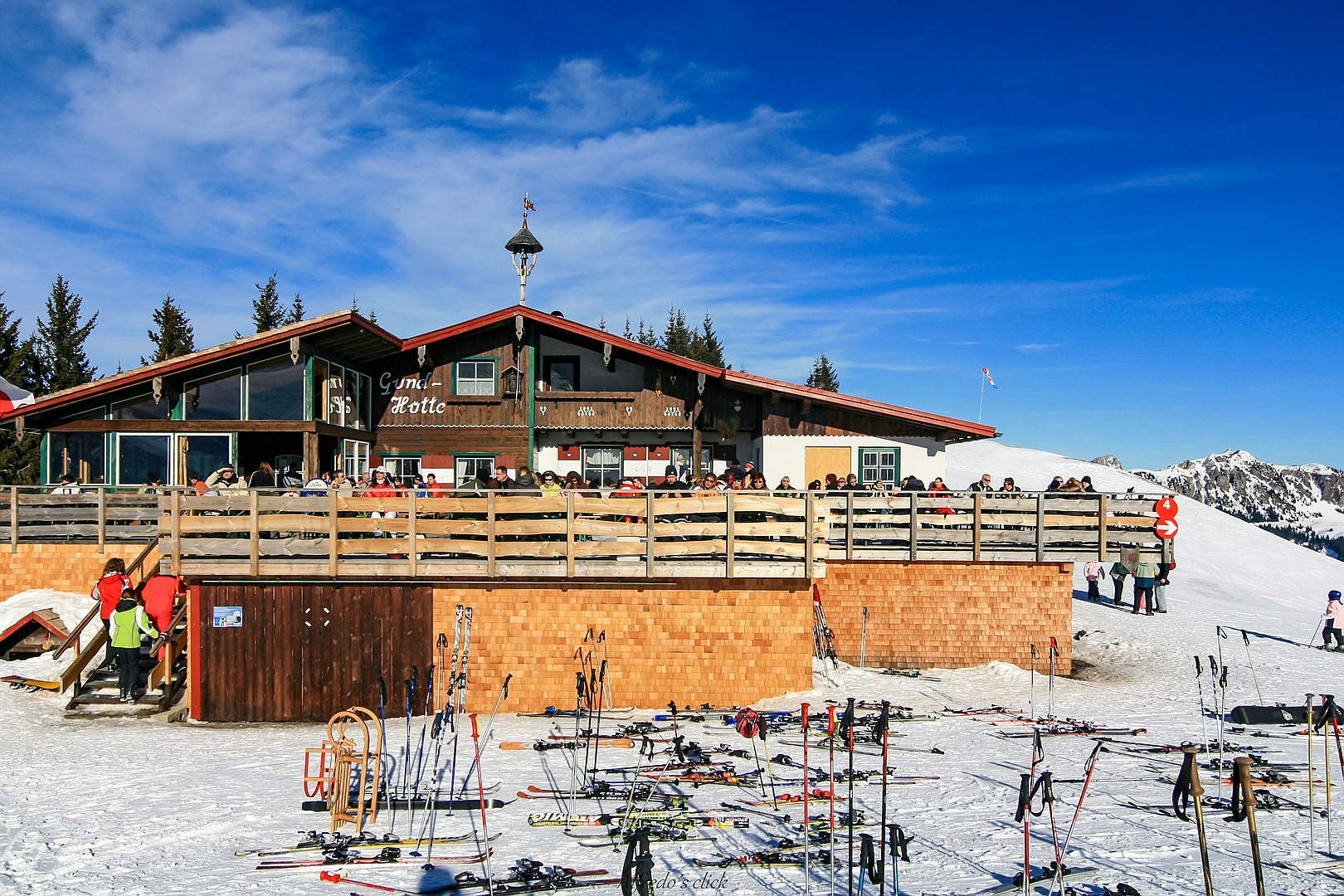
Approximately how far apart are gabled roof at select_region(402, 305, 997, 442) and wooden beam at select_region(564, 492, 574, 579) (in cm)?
806

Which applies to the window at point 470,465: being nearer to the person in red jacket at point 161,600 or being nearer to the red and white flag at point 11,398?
the red and white flag at point 11,398

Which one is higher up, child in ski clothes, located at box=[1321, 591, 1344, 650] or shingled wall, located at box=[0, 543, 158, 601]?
shingled wall, located at box=[0, 543, 158, 601]

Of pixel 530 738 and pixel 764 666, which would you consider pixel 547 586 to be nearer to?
pixel 530 738

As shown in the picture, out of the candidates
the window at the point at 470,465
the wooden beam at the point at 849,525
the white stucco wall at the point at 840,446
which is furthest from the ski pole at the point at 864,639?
the window at the point at 470,465

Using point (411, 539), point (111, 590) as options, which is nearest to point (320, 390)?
point (111, 590)

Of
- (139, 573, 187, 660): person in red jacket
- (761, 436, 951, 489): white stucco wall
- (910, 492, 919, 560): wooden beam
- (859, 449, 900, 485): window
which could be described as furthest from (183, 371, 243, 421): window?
(910, 492, 919, 560): wooden beam

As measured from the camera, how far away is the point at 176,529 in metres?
12.8

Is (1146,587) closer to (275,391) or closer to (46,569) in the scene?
(275,391)

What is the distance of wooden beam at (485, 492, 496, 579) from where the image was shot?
1283 centimetres

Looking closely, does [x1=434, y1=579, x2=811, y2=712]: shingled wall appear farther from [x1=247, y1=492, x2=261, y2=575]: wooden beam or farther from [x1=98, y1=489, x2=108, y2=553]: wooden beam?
[x1=98, y1=489, x2=108, y2=553]: wooden beam

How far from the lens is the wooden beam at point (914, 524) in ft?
50.7

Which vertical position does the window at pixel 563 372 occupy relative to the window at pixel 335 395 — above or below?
above

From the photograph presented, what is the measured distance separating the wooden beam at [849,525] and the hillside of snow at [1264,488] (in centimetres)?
11499

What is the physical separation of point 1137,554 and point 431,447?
15680 millimetres
